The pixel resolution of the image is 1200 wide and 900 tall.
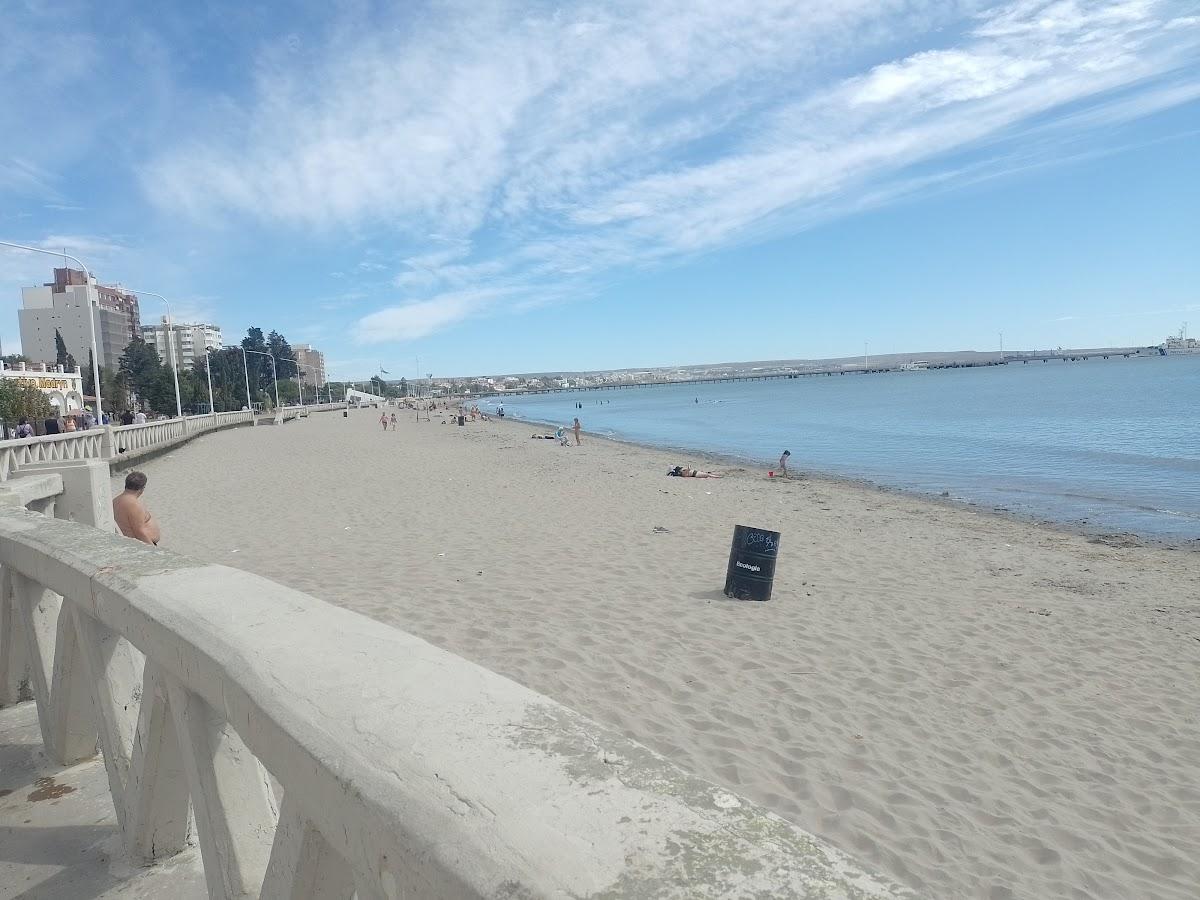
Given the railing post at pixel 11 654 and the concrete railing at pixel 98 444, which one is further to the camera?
the concrete railing at pixel 98 444

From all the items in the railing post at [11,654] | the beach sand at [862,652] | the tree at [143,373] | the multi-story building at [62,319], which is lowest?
the beach sand at [862,652]

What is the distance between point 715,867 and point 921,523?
1476 cm

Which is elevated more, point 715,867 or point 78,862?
point 715,867

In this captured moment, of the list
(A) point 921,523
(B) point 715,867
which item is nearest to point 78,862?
(B) point 715,867

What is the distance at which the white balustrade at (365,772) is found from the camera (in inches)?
40.0

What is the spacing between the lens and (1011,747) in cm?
503

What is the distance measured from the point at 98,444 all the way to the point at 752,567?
64.9 feet

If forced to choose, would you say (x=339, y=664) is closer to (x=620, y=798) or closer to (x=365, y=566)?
(x=620, y=798)

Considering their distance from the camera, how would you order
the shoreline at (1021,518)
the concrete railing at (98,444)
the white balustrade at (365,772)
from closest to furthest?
the white balustrade at (365,772) < the shoreline at (1021,518) < the concrete railing at (98,444)

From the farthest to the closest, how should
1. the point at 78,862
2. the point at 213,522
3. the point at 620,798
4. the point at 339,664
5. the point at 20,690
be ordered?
the point at 213,522, the point at 20,690, the point at 78,862, the point at 339,664, the point at 620,798

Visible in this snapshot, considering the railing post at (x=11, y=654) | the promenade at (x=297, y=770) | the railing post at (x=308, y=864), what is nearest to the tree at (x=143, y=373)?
the railing post at (x=11, y=654)

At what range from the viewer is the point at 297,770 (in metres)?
1.35

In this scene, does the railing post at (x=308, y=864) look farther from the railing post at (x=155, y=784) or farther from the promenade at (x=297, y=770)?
the railing post at (x=155, y=784)

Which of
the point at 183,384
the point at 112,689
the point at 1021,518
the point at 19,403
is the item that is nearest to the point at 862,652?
the point at 112,689
